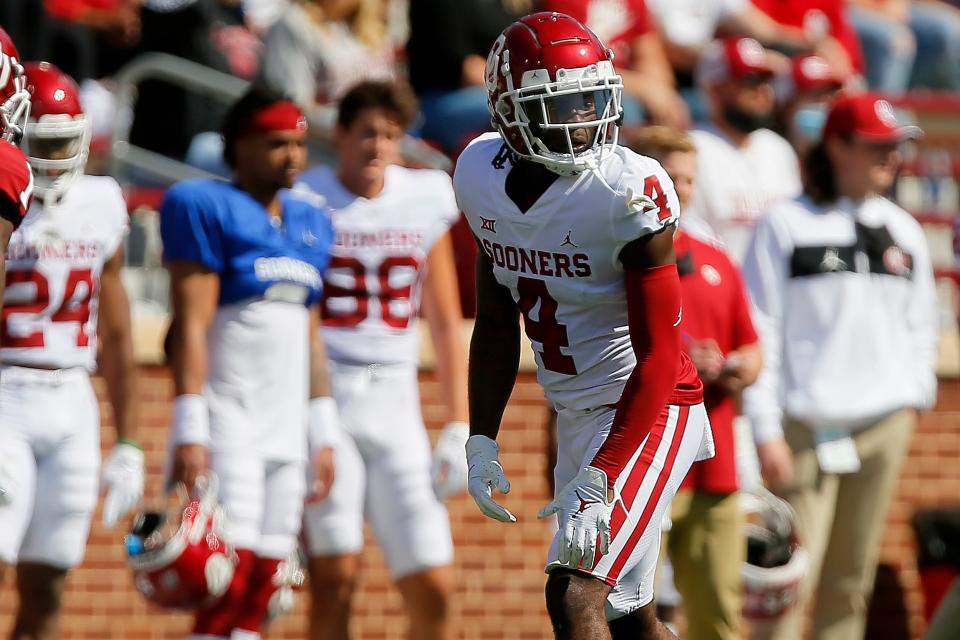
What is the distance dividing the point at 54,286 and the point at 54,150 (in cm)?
42

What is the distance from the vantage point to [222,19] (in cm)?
842

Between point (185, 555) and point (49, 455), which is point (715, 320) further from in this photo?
point (49, 455)

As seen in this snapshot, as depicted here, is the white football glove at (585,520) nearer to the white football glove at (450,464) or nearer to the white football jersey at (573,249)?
the white football jersey at (573,249)

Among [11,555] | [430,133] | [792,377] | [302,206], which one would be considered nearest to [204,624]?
[11,555]

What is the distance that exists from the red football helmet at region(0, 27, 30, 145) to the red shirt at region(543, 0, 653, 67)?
4334 millimetres

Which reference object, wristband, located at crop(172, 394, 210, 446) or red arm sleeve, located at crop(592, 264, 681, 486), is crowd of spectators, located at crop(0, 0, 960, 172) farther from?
red arm sleeve, located at crop(592, 264, 681, 486)

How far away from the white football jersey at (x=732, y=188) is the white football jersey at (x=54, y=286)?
7.84 ft

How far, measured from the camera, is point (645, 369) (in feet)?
12.7

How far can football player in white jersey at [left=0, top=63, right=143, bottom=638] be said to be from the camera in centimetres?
518

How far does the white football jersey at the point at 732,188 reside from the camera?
6664 mm

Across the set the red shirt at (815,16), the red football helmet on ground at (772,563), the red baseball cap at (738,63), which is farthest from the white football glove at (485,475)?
the red shirt at (815,16)

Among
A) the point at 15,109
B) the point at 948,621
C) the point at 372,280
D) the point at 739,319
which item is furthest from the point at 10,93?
the point at 948,621

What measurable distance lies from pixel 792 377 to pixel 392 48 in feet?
10.5

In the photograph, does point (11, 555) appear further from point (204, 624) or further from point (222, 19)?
point (222, 19)
